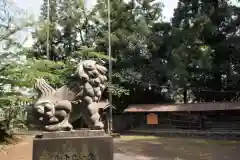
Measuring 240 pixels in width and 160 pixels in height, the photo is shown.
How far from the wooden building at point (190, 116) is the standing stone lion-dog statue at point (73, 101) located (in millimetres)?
13855

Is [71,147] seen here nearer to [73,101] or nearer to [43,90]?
[73,101]

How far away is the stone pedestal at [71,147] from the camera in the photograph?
16.6 feet

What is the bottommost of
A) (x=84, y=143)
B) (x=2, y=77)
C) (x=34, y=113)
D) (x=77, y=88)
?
(x=84, y=143)

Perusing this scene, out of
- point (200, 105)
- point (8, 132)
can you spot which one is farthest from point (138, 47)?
point (8, 132)

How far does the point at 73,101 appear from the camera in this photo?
566cm

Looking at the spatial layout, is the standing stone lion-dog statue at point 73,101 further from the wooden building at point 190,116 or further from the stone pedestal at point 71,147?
the wooden building at point 190,116

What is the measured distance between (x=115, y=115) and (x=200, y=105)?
7322 mm

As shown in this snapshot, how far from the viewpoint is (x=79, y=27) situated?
77.9 ft

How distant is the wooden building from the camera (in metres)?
18.3

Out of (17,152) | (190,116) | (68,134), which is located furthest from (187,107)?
(68,134)

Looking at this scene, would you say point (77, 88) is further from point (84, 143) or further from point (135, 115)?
point (135, 115)

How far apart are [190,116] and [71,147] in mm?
15727

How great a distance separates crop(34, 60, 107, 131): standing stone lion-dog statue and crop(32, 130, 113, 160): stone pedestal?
265 mm

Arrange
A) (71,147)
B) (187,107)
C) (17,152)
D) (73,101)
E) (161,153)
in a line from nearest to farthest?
(71,147) < (73,101) < (17,152) < (161,153) < (187,107)
